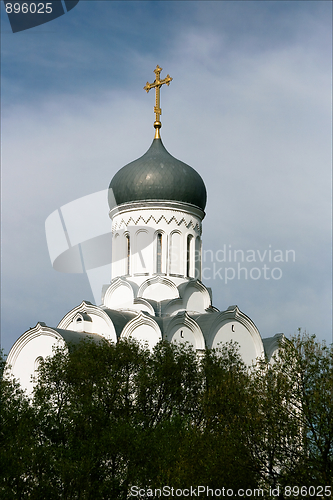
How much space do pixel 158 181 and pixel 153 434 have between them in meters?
9.44

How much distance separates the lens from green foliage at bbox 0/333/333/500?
411 inches

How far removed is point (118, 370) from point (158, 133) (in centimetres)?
936

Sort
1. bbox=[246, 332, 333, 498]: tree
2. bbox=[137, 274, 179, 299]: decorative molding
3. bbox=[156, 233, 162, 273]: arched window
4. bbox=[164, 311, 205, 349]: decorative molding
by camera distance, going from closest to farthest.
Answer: bbox=[246, 332, 333, 498]: tree, bbox=[164, 311, 205, 349]: decorative molding, bbox=[137, 274, 179, 299]: decorative molding, bbox=[156, 233, 162, 273]: arched window

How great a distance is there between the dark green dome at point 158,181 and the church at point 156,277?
3cm

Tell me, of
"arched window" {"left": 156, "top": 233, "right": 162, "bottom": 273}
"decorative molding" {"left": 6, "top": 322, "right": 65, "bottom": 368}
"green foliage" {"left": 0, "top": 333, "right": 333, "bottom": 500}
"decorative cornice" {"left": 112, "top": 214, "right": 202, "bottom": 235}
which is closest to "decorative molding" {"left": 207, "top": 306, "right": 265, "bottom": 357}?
"arched window" {"left": 156, "top": 233, "right": 162, "bottom": 273}

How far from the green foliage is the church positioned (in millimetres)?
3887

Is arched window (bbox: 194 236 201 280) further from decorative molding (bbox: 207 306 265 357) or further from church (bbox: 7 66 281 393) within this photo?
decorative molding (bbox: 207 306 265 357)

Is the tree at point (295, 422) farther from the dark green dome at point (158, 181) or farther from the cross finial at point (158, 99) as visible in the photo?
the cross finial at point (158, 99)

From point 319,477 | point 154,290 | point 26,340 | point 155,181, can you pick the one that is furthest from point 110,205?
point 319,477

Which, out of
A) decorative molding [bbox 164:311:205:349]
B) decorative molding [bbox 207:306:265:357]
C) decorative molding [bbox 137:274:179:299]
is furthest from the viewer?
decorative molding [bbox 137:274:179:299]

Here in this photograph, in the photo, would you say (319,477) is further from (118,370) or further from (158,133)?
(158,133)

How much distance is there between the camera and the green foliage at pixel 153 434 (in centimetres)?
1045

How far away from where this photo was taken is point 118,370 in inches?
521

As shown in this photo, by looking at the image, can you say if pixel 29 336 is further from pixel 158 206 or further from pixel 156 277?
pixel 158 206
